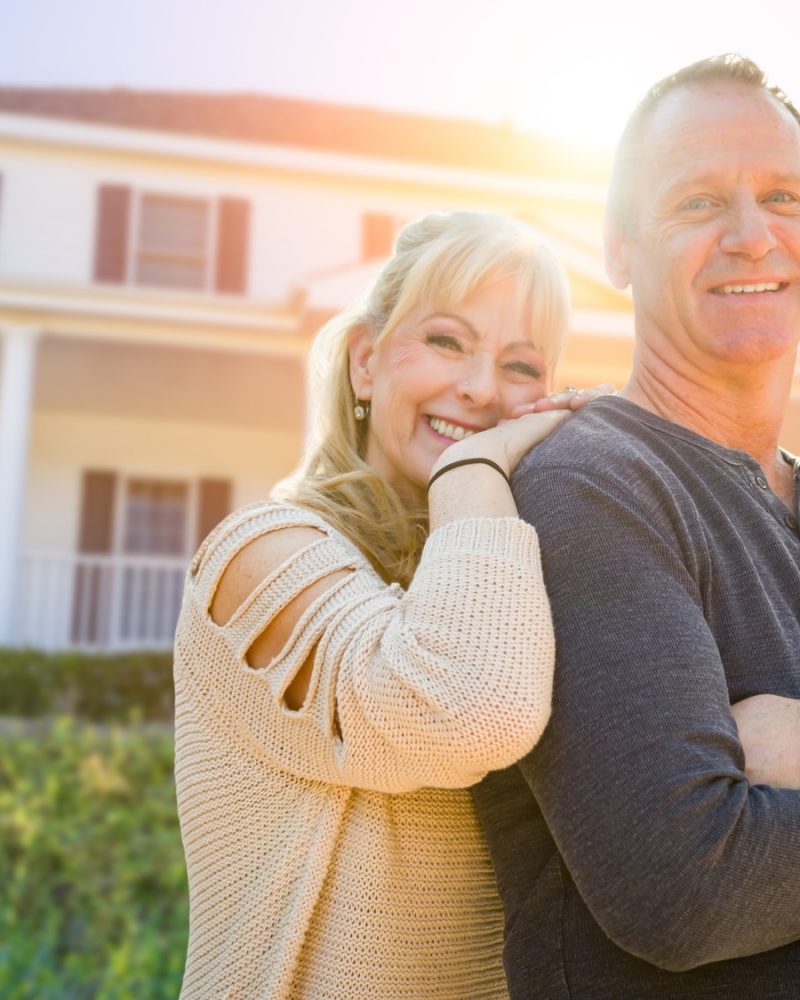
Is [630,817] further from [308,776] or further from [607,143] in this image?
[607,143]

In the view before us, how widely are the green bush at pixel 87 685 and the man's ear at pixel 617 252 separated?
933cm

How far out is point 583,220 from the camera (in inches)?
675

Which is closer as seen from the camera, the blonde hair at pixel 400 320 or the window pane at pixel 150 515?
the blonde hair at pixel 400 320

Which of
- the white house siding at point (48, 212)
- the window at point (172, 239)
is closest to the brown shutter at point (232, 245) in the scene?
the window at point (172, 239)

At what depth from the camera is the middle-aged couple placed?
1.61m

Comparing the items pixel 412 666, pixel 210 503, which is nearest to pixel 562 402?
pixel 412 666

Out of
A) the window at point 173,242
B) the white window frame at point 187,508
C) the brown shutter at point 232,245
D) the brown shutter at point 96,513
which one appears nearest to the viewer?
the brown shutter at point 96,513

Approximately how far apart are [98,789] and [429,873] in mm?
6248

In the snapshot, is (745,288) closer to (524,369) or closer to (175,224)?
(524,369)

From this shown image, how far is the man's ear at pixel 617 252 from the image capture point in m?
2.38

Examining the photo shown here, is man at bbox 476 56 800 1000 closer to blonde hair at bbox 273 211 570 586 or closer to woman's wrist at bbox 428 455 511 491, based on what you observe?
woman's wrist at bbox 428 455 511 491

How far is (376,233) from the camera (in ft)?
52.9

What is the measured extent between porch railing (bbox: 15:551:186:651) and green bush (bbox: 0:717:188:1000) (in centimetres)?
453

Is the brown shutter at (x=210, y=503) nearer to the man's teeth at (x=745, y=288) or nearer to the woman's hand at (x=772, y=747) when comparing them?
the man's teeth at (x=745, y=288)
